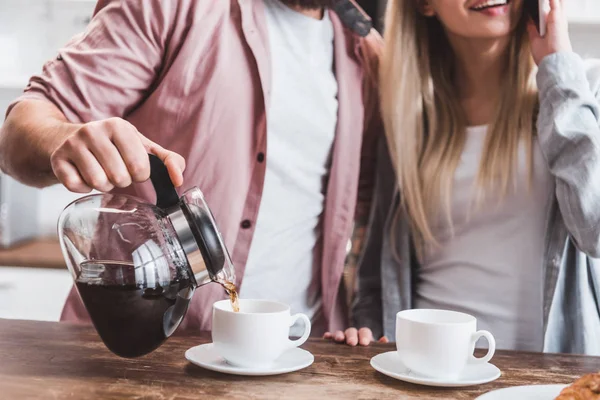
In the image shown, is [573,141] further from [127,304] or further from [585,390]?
[127,304]

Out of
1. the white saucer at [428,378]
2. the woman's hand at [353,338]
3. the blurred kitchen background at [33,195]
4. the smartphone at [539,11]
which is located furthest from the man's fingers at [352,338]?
the blurred kitchen background at [33,195]

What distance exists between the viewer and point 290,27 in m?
1.62

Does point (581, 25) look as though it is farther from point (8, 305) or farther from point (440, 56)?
point (8, 305)

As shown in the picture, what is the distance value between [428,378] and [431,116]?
882mm

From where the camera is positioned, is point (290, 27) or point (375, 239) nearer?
point (290, 27)

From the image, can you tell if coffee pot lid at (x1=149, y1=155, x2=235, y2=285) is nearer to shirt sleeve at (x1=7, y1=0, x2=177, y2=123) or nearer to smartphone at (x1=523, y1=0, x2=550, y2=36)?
shirt sleeve at (x1=7, y1=0, x2=177, y2=123)

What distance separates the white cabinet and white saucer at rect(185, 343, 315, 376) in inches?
81.4

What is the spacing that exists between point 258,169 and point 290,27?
368 mm

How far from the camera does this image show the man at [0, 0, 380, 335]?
1.40 meters

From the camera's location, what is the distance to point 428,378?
92cm

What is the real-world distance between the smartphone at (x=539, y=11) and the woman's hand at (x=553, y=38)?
0.01 metres

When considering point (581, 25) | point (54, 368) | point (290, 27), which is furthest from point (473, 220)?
point (581, 25)

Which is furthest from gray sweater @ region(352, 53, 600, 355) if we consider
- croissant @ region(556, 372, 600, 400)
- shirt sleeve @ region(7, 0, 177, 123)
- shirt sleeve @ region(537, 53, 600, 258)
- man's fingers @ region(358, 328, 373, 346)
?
shirt sleeve @ region(7, 0, 177, 123)

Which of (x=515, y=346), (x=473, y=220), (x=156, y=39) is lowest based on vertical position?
(x=515, y=346)
